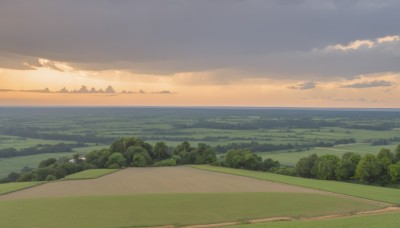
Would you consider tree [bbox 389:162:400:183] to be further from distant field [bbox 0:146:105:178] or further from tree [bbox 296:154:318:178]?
distant field [bbox 0:146:105:178]

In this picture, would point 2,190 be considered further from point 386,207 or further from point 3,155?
point 3,155

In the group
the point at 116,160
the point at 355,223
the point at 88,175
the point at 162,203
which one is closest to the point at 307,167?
the point at 162,203

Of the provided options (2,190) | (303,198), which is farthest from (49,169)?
(303,198)

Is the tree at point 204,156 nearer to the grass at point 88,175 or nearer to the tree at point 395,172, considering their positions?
the grass at point 88,175

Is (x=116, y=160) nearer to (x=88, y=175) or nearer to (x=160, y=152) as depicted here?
(x=160, y=152)

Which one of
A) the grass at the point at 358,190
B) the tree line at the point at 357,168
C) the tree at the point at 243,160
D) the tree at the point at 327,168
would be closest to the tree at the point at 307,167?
the tree line at the point at 357,168

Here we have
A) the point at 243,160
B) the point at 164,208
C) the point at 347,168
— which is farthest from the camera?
Result: the point at 243,160
